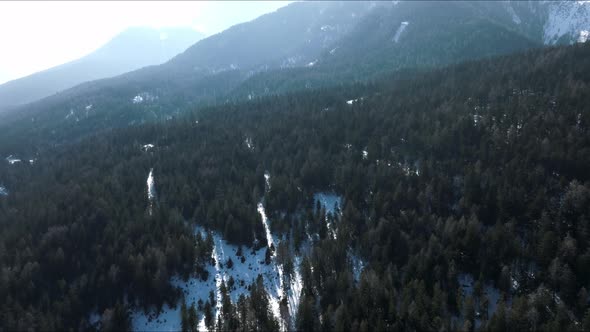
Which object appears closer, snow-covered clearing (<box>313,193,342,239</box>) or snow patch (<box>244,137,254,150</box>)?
snow-covered clearing (<box>313,193,342,239</box>)

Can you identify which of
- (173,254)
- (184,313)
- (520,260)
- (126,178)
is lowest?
(520,260)

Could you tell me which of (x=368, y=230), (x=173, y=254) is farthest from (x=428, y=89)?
(x=173, y=254)

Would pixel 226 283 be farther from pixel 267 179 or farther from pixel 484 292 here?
pixel 484 292

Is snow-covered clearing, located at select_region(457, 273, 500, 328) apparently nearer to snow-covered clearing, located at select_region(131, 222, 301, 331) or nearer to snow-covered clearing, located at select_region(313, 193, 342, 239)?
snow-covered clearing, located at select_region(131, 222, 301, 331)

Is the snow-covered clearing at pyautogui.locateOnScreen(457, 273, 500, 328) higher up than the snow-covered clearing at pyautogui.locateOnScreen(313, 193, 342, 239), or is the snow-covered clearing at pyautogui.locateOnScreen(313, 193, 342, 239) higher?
the snow-covered clearing at pyautogui.locateOnScreen(313, 193, 342, 239)

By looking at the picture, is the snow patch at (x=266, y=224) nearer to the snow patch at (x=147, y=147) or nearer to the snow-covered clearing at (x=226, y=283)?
the snow-covered clearing at (x=226, y=283)

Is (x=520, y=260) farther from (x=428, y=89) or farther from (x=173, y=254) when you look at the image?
(x=428, y=89)

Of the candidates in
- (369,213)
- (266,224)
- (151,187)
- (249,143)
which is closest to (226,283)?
(266,224)

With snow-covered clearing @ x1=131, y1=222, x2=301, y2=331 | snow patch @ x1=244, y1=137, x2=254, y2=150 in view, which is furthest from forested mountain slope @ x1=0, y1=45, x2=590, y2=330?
snow-covered clearing @ x1=131, y1=222, x2=301, y2=331
